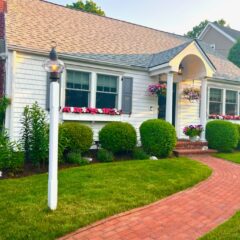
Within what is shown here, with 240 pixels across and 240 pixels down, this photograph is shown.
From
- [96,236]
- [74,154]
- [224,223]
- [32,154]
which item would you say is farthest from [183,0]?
[96,236]

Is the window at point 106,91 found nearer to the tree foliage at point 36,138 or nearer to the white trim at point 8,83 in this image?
the white trim at point 8,83

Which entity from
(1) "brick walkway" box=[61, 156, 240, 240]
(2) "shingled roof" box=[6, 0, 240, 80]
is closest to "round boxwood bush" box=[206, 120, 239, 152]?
(2) "shingled roof" box=[6, 0, 240, 80]

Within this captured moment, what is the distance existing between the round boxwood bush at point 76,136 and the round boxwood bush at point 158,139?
215 cm

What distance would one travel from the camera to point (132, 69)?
38.4ft

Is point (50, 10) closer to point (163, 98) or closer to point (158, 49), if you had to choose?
point (158, 49)

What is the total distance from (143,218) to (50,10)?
11371mm

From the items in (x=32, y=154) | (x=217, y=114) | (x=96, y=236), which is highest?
(x=217, y=114)

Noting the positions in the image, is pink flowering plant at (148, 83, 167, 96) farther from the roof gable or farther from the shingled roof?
the roof gable

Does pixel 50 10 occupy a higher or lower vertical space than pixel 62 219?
higher

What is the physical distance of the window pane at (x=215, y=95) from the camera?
46.5 feet

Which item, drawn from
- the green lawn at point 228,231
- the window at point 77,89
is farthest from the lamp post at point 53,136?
the window at point 77,89

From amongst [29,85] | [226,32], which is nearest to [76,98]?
[29,85]

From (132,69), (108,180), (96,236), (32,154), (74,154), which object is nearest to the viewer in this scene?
(96,236)

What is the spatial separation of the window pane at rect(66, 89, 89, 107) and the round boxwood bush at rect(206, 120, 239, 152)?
540cm
